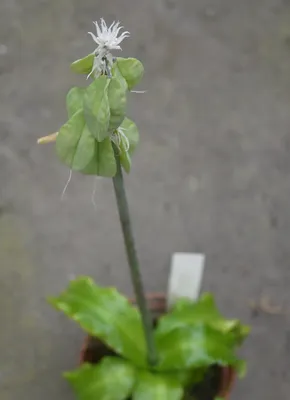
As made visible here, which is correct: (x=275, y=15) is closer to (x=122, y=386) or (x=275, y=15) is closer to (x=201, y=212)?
(x=201, y=212)

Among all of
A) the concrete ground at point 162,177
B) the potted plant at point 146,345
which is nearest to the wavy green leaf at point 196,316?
the potted plant at point 146,345

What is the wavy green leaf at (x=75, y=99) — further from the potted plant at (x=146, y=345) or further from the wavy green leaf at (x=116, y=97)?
the potted plant at (x=146, y=345)

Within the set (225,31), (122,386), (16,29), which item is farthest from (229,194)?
(16,29)

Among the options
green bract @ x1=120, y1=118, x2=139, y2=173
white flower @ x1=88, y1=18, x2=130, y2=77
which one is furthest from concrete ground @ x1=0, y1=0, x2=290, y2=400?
white flower @ x1=88, y1=18, x2=130, y2=77

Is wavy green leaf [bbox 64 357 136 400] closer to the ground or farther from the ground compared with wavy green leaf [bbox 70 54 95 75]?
closer to the ground

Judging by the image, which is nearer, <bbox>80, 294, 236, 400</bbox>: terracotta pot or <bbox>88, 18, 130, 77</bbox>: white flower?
<bbox>88, 18, 130, 77</bbox>: white flower

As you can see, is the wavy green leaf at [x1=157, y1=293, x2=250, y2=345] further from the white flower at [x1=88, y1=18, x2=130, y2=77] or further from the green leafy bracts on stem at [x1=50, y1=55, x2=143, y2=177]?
the white flower at [x1=88, y1=18, x2=130, y2=77]
